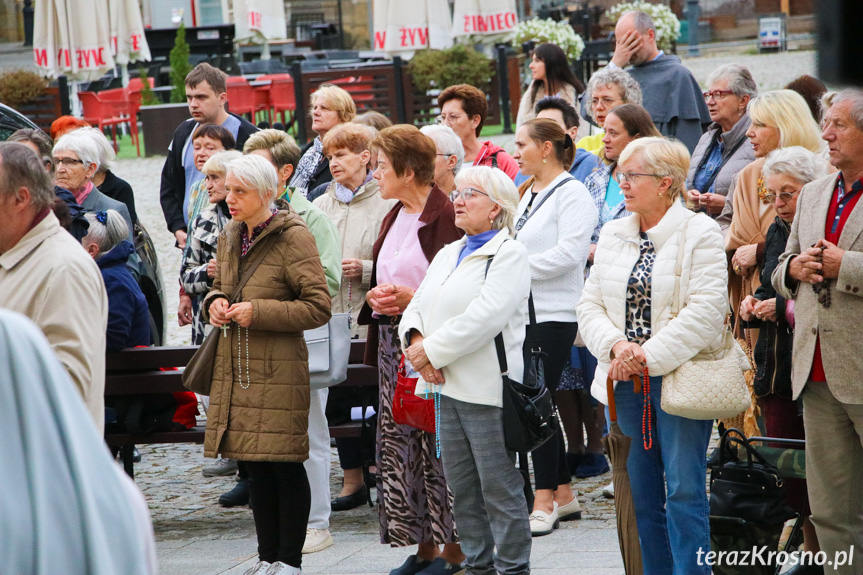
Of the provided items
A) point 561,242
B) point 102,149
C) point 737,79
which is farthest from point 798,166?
point 102,149

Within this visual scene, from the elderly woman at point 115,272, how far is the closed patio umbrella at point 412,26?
1194 cm

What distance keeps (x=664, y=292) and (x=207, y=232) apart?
259 centimetres

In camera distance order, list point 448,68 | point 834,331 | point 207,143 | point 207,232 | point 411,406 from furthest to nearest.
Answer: point 448,68
point 207,143
point 207,232
point 411,406
point 834,331

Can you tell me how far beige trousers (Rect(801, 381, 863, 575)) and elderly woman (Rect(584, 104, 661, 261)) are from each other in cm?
189

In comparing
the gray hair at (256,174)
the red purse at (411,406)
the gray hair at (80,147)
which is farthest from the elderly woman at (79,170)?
the red purse at (411,406)

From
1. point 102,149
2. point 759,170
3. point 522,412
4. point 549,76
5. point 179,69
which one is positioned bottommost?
point 522,412

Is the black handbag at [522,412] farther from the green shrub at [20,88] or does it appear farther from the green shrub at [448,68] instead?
the green shrub at [20,88]

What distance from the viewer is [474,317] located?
4242 mm

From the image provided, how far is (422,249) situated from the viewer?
4.93m

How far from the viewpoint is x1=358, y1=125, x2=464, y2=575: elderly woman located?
16.0ft

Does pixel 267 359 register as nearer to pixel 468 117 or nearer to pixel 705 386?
pixel 705 386

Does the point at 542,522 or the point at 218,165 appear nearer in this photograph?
the point at 542,522

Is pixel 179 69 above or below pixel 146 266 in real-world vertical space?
above

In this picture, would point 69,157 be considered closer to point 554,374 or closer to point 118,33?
point 554,374
